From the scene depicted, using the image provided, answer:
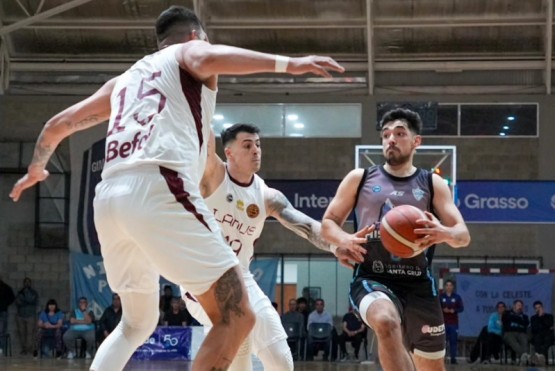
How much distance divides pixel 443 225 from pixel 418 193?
1.08ft

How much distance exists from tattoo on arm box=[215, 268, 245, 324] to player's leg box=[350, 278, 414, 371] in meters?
1.52

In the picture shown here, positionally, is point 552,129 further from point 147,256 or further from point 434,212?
point 147,256

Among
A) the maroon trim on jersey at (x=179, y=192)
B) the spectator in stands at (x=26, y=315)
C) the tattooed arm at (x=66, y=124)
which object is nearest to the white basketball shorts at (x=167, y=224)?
the maroon trim on jersey at (x=179, y=192)

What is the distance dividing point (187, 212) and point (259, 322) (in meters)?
2.05

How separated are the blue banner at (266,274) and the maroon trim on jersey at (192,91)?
1625 cm

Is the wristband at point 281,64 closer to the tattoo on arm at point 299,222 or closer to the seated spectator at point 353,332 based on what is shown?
the tattoo on arm at point 299,222

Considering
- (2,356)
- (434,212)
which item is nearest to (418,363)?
(434,212)

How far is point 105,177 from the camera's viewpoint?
4.34 m

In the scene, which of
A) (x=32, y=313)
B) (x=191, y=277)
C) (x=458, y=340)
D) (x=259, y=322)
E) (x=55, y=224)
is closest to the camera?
(x=191, y=277)

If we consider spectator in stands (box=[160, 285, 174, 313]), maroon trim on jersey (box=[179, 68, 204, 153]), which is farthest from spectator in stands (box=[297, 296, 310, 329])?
maroon trim on jersey (box=[179, 68, 204, 153])

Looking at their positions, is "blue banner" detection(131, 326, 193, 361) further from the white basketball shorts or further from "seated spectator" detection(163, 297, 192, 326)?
the white basketball shorts

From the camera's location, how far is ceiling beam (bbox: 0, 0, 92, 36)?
21.6m

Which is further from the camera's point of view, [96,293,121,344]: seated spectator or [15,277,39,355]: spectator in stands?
[15,277,39,355]: spectator in stands

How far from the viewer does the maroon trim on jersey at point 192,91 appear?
434 centimetres
